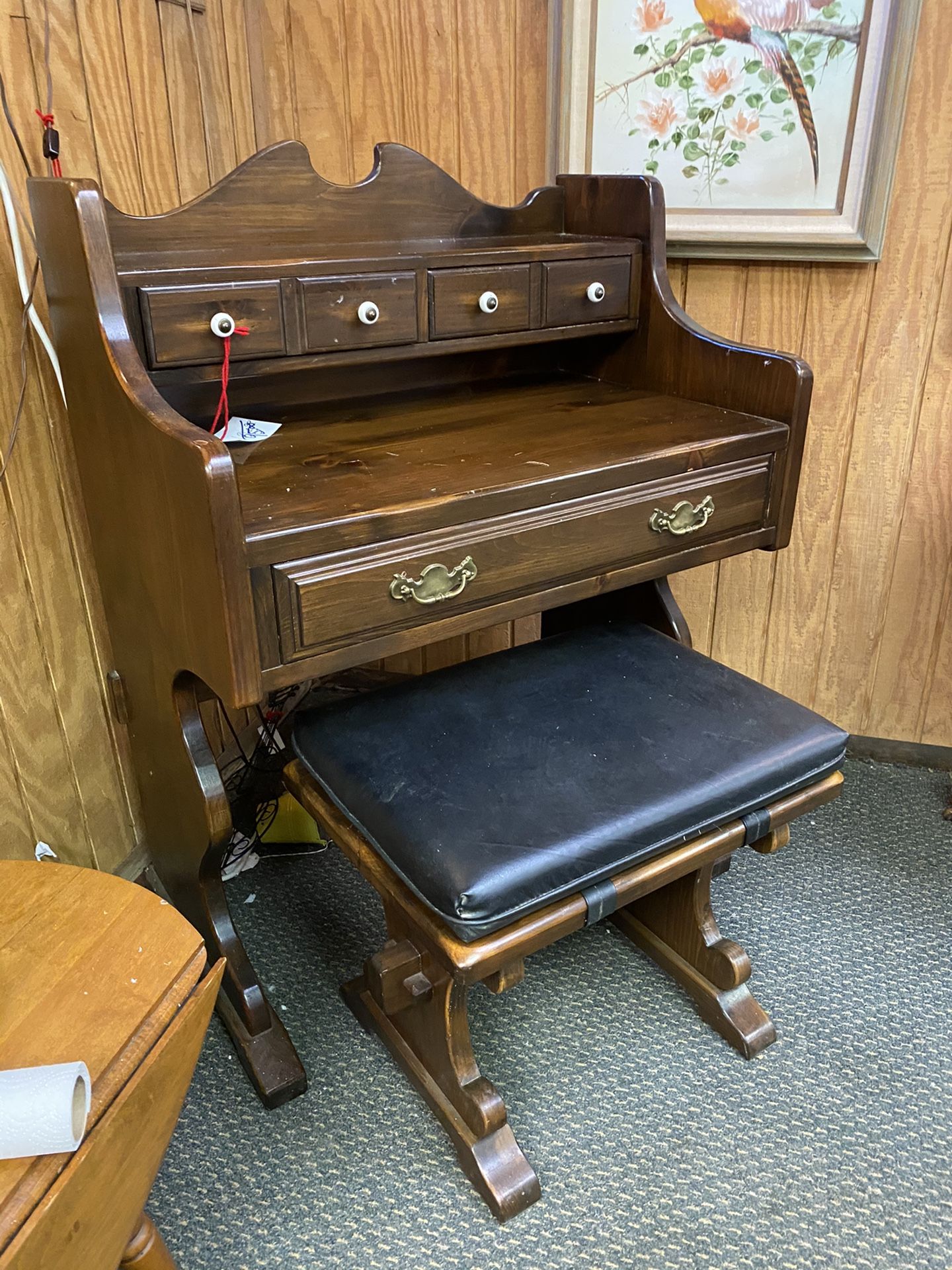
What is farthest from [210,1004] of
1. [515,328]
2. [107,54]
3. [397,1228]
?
[107,54]

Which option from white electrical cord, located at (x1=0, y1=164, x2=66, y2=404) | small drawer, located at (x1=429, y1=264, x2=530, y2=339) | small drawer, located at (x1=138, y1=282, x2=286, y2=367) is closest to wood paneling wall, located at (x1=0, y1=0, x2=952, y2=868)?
white electrical cord, located at (x1=0, y1=164, x2=66, y2=404)

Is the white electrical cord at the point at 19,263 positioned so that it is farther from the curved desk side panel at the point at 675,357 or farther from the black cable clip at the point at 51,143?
the curved desk side panel at the point at 675,357

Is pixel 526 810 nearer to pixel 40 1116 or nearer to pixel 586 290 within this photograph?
pixel 40 1116

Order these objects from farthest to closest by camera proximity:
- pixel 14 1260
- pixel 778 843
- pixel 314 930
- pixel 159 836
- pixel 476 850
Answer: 1. pixel 314 930
2. pixel 159 836
3. pixel 778 843
4. pixel 476 850
5. pixel 14 1260

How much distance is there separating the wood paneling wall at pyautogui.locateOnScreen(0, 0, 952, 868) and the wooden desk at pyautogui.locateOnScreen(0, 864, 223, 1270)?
1.64ft

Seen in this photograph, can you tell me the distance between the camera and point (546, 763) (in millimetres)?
1171

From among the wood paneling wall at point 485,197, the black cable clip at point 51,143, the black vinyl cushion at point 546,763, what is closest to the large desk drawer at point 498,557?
the black vinyl cushion at point 546,763

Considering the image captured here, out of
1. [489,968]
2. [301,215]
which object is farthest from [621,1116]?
[301,215]

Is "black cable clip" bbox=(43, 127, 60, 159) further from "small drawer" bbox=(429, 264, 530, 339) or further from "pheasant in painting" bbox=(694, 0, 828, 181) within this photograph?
"pheasant in painting" bbox=(694, 0, 828, 181)

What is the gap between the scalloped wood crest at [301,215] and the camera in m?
1.22

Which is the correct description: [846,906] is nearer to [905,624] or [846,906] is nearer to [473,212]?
[905,624]

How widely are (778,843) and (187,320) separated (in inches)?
40.9

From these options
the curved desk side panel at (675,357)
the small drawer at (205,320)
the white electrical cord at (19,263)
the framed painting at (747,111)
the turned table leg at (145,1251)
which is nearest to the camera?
the turned table leg at (145,1251)

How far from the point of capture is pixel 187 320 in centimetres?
111
